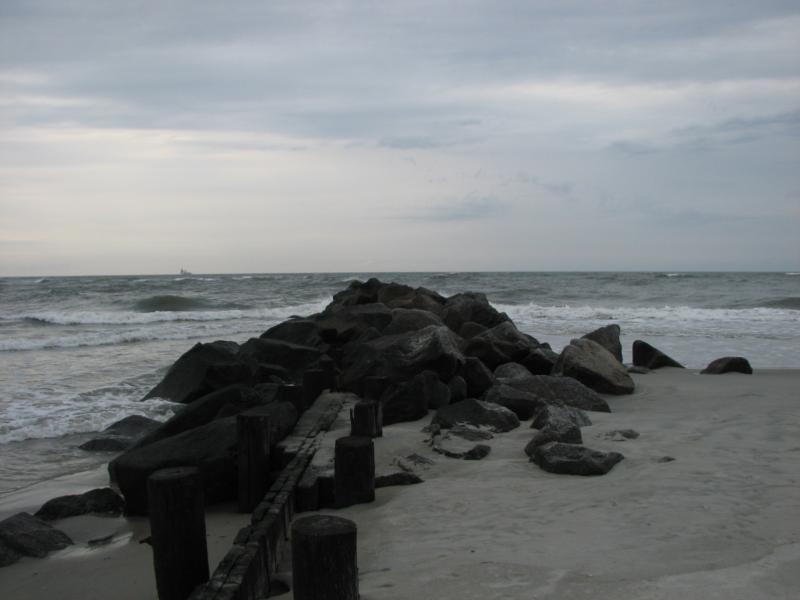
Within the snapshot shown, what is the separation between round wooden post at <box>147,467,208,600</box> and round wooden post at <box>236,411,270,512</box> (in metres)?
1.53

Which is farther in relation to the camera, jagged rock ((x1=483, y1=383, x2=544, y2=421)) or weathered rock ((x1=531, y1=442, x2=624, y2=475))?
jagged rock ((x1=483, y1=383, x2=544, y2=421))

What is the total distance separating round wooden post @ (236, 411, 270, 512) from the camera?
484cm

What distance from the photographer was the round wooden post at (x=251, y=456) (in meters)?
4.84

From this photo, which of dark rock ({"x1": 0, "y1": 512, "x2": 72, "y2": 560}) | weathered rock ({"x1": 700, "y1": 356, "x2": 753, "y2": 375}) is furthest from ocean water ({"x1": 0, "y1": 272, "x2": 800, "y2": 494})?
weathered rock ({"x1": 700, "y1": 356, "x2": 753, "y2": 375})

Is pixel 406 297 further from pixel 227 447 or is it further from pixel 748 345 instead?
pixel 227 447

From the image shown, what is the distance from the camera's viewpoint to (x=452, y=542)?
3818 millimetres

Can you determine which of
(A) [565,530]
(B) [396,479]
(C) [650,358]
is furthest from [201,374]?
(C) [650,358]

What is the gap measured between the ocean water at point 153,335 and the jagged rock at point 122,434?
164 millimetres

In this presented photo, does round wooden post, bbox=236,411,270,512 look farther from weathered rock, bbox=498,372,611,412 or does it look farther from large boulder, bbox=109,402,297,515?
weathered rock, bbox=498,372,611,412

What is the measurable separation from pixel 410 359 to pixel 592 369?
241cm

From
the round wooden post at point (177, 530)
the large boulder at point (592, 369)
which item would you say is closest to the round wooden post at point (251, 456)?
the round wooden post at point (177, 530)

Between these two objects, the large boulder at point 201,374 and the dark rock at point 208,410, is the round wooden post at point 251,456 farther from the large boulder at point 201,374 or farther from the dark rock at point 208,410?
the large boulder at point 201,374

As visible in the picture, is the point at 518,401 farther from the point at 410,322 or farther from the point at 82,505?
the point at 82,505

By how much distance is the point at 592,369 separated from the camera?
855 cm
